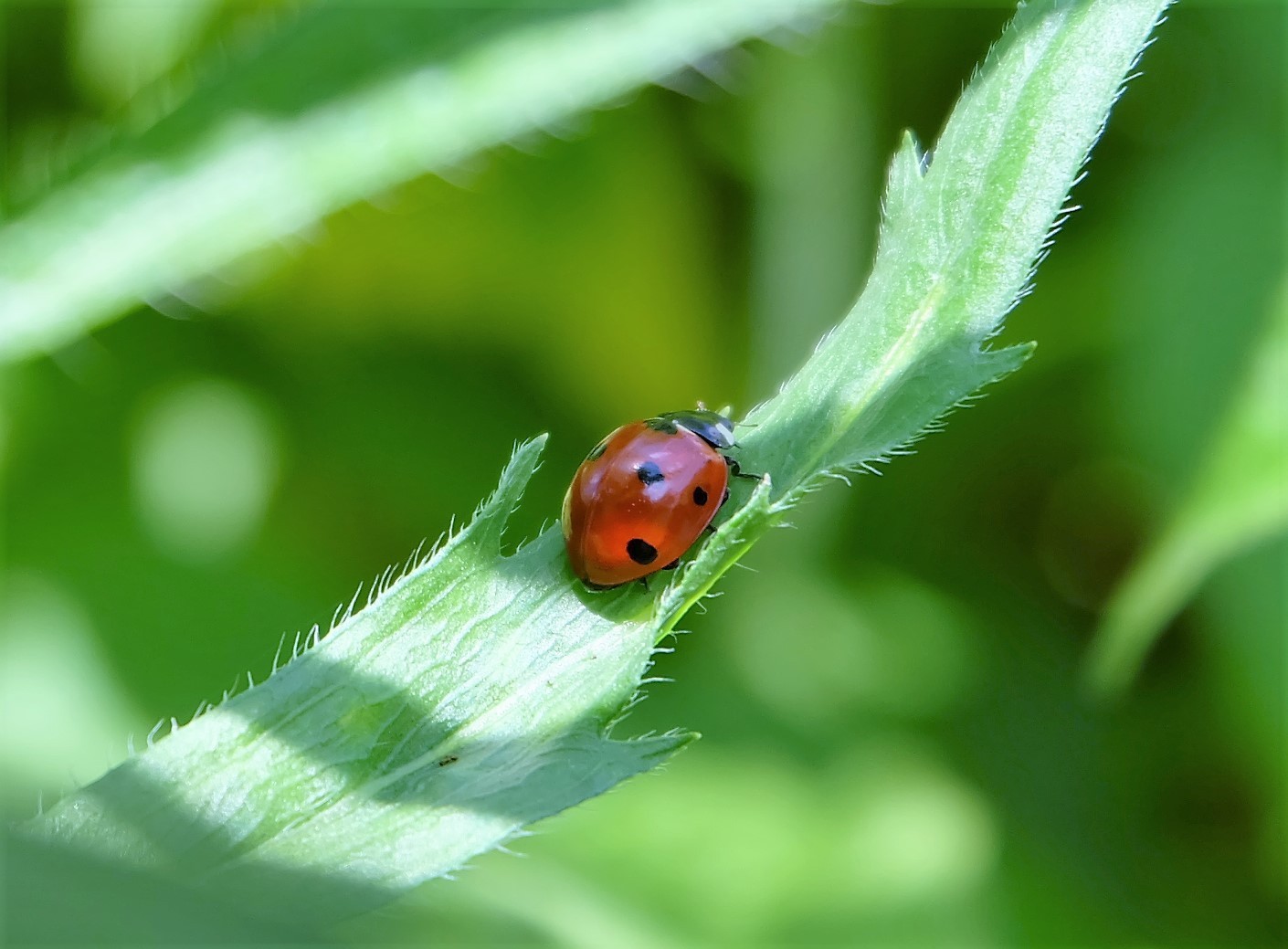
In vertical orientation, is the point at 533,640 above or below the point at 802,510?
below

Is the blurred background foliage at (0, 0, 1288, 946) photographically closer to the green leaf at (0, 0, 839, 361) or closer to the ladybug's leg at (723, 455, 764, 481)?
the green leaf at (0, 0, 839, 361)

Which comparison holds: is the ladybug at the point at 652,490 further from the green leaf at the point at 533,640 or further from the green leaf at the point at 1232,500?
the green leaf at the point at 1232,500

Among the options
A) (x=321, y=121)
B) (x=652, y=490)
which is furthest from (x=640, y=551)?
(x=321, y=121)

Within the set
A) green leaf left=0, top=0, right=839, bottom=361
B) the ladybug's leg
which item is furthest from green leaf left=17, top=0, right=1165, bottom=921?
green leaf left=0, top=0, right=839, bottom=361

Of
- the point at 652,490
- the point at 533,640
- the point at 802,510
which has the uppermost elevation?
the point at 802,510

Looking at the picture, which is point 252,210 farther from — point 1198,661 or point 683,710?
point 1198,661

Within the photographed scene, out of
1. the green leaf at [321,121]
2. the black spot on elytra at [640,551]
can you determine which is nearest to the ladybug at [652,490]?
the black spot on elytra at [640,551]

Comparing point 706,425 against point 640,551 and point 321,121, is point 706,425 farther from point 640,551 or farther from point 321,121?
point 321,121
